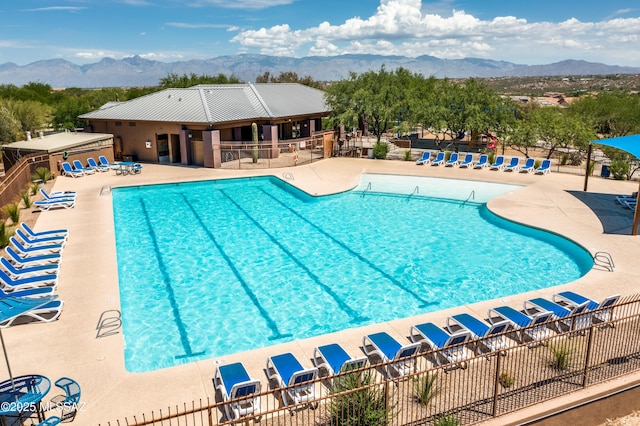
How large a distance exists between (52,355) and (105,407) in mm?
2415

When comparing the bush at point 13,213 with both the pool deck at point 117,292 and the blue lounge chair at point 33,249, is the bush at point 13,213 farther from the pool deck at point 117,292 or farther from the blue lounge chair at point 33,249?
the blue lounge chair at point 33,249

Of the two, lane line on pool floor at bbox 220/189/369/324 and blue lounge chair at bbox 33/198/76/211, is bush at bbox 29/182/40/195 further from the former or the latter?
lane line on pool floor at bbox 220/189/369/324

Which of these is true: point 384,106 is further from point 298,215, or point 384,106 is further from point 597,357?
point 597,357

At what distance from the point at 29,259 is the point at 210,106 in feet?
62.8

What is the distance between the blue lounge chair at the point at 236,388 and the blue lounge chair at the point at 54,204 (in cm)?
1510

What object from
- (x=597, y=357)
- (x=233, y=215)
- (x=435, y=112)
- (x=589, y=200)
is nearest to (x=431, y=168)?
(x=435, y=112)

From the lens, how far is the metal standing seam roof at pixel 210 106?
30000 mm

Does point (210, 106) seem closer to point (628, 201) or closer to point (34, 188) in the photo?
point (34, 188)

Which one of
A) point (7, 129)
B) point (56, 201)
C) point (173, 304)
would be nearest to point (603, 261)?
point (173, 304)

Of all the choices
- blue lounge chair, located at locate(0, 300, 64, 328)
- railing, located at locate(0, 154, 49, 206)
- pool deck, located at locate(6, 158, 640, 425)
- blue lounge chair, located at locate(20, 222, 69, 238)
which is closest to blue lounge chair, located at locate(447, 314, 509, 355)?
pool deck, located at locate(6, 158, 640, 425)

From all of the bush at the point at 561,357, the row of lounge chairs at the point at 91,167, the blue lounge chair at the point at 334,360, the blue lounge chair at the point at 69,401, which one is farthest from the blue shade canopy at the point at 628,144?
the row of lounge chairs at the point at 91,167

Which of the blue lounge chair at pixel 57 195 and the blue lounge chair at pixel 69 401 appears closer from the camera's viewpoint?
the blue lounge chair at pixel 69 401

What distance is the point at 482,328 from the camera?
32.3 ft

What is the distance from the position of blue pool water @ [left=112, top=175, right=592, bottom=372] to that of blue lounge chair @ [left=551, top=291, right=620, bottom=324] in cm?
215
